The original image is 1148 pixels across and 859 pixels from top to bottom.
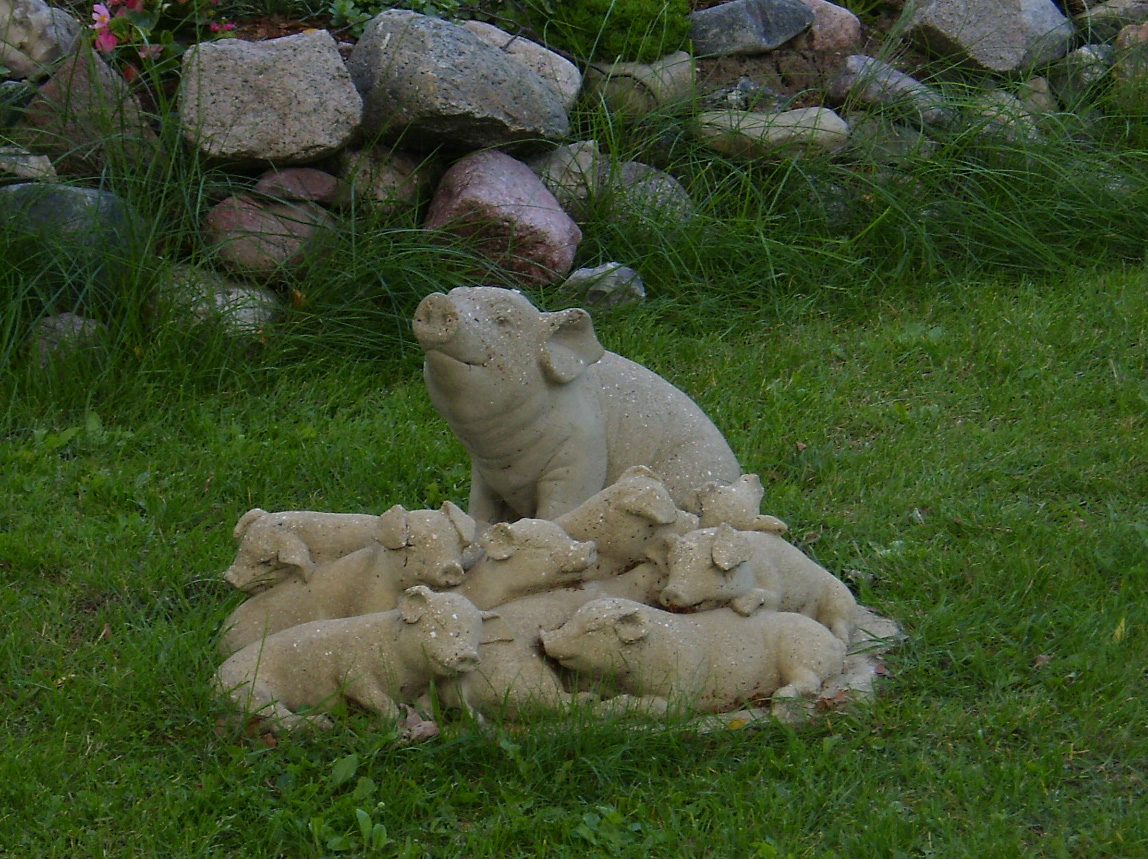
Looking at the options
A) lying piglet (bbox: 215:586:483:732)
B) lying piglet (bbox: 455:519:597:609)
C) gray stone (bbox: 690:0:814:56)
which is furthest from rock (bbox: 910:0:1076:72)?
lying piglet (bbox: 215:586:483:732)

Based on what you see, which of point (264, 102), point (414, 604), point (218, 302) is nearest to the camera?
point (414, 604)

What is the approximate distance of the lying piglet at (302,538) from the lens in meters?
3.52

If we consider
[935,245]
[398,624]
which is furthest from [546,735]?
[935,245]

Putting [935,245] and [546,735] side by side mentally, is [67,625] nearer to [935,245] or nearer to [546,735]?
[546,735]

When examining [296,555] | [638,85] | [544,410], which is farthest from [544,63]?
[296,555]

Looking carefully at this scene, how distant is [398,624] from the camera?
11.0 ft

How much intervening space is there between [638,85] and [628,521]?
3659mm

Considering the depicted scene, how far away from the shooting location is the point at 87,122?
19.2 feet

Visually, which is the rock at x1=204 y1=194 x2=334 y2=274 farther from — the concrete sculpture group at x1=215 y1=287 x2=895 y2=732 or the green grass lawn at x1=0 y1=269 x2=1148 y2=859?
the concrete sculpture group at x1=215 y1=287 x2=895 y2=732

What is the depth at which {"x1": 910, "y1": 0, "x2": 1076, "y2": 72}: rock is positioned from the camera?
723 centimetres

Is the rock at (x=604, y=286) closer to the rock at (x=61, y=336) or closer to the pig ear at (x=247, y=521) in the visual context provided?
the rock at (x=61, y=336)

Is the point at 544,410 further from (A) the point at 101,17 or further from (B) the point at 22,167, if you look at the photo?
(A) the point at 101,17

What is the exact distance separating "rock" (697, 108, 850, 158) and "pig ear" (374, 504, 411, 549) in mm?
3651

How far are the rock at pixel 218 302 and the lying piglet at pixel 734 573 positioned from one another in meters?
2.66
